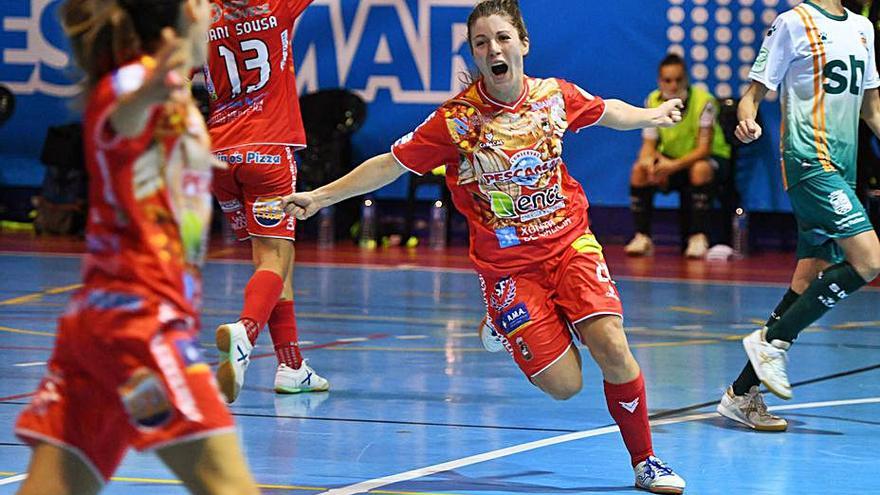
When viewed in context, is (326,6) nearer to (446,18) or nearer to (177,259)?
(446,18)

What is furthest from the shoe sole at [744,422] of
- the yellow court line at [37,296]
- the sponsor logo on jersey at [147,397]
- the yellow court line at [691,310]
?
the yellow court line at [37,296]

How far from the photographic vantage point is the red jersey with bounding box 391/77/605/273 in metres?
5.03

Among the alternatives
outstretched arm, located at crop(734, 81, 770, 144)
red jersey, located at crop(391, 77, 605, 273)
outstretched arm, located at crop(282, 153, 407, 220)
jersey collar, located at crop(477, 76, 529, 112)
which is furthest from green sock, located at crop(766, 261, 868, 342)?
outstretched arm, located at crop(282, 153, 407, 220)

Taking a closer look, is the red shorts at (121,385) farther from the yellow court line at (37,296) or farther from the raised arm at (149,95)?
the yellow court line at (37,296)

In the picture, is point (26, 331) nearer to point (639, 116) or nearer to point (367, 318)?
point (367, 318)

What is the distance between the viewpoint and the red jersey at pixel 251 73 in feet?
20.5

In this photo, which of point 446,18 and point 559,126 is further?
point 446,18

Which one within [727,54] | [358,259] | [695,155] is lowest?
[358,259]

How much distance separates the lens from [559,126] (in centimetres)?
510

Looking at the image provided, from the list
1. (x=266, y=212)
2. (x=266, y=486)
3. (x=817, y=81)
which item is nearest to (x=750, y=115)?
(x=817, y=81)

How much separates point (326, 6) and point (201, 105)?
4.93 feet

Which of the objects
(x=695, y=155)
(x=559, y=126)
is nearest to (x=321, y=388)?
(x=559, y=126)

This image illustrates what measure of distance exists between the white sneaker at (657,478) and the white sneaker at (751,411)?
1.13 meters

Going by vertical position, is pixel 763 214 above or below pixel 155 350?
below
